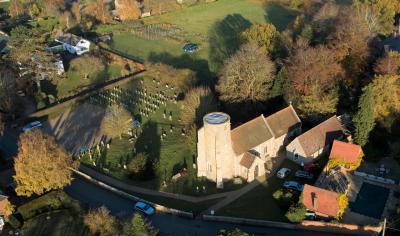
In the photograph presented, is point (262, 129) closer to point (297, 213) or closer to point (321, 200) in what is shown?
point (321, 200)

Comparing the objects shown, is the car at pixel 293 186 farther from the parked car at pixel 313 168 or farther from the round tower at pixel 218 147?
the round tower at pixel 218 147

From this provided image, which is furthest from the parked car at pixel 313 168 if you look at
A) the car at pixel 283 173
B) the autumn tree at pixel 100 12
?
the autumn tree at pixel 100 12

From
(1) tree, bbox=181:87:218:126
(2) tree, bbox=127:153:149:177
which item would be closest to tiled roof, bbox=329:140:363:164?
(1) tree, bbox=181:87:218:126

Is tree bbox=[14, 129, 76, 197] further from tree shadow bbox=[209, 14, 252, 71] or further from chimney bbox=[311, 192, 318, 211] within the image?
tree shadow bbox=[209, 14, 252, 71]

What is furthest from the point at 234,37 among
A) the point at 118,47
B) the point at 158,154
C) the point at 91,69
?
the point at 158,154

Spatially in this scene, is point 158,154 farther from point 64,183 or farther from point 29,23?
point 29,23
